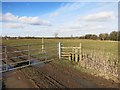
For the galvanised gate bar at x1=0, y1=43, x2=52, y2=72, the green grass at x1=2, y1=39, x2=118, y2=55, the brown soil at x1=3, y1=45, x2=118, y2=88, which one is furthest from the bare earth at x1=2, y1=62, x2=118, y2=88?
the green grass at x1=2, y1=39, x2=118, y2=55

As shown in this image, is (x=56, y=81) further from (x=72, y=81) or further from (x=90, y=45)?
(x=90, y=45)

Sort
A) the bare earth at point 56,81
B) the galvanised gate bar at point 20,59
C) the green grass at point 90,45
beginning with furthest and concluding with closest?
1. the green grass at point 90,45
2. the galvanised gate bar at point 20,59
3. the bare earth at point 56,81

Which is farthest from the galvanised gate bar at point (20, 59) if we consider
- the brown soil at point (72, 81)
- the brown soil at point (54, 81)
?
the brown soil at point (72, 81)

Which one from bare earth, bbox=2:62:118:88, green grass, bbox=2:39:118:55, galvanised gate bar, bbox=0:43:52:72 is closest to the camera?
bare earth, bbox=2:62:118:88

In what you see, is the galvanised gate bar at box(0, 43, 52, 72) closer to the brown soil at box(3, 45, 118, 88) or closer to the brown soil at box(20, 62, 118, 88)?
the brown soil at box(3, 45, 118, 88)

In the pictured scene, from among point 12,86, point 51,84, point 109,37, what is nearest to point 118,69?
point 51,84

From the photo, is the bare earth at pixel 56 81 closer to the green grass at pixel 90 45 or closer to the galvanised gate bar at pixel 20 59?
the galvanised gate bar at pixel 20 59

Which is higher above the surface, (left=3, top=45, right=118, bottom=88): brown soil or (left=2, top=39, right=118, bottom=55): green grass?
(left=2, top=39, right=118, bottom=55): green grass

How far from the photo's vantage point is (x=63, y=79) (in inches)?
293

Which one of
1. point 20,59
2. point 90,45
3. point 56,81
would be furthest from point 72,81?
point 90,45

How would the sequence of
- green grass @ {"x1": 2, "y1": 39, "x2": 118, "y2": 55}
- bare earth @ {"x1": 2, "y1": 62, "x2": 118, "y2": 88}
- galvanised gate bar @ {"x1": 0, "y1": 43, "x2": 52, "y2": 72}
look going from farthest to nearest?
green grass @ {"x1": 2, "y1": 39, "x2": 118, "y2": 55}
galvanised gate bar @ {"x1": 0, "y1": 43, "x2": 52, "y2": 72}
bare earth @ {"x1": 2, "y1": 62, "x2": 118, "y2": 88}

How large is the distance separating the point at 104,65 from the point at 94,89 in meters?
2.79

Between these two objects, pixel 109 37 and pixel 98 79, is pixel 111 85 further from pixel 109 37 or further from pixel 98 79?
pixel 109 37

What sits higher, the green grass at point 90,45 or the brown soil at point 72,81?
the green grass at point 90,45
